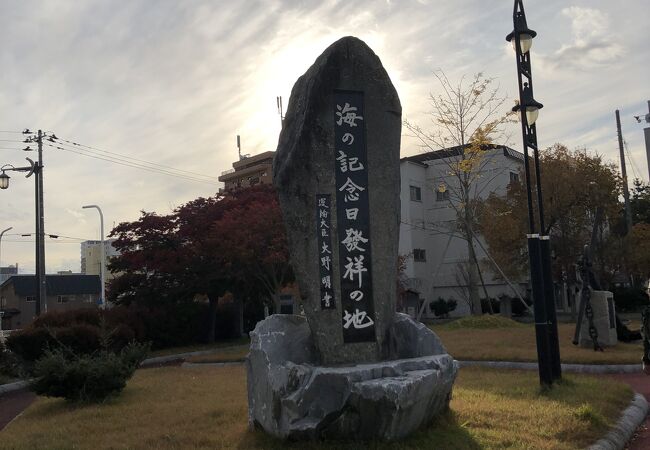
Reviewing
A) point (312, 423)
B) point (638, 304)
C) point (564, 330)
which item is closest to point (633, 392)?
point (312, 423)

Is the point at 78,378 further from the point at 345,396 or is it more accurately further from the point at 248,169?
the point at 248,169

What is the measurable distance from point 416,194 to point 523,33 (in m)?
27.0

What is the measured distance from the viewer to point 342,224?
6.52m

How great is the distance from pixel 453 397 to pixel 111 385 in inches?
189

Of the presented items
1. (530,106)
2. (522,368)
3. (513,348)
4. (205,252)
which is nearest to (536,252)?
(530,106)

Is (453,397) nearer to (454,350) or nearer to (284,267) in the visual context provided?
(454,350)

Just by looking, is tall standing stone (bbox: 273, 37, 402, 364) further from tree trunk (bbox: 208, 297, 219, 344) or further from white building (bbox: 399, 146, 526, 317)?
white building (bbox: 399, 146, 526, 317)

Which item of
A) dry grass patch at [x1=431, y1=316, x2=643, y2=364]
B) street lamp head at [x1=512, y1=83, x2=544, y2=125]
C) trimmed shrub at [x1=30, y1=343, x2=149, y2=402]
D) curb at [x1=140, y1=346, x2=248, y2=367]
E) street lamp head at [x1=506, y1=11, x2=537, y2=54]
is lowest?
curb at [x1=140, y1=346, x2=248, y2=367]

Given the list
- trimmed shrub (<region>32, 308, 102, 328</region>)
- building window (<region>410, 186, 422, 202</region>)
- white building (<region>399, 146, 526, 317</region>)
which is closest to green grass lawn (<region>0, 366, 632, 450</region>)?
trimmed shrub (<region>32, 308, 102, 328</region>)

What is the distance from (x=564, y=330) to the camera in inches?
677

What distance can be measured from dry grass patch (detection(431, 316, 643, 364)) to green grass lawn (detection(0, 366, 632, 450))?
258cm

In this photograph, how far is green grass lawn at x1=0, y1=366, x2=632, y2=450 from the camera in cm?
554

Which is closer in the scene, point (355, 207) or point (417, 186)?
point (355, 207)

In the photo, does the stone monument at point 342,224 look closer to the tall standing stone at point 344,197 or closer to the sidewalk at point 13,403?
the tall standing stone at point 344,197
